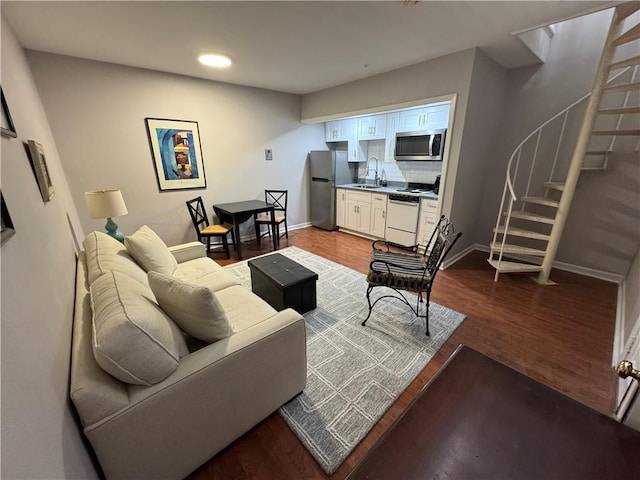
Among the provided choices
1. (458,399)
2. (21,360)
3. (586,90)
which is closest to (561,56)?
(586,90)

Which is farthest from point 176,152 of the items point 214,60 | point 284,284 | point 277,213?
point 284,284

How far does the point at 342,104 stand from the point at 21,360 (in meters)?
4.33

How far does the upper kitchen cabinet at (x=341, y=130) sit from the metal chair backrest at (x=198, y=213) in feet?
9.54

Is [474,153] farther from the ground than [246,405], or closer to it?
farther from the ground

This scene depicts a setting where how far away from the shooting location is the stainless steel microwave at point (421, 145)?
12.1ft

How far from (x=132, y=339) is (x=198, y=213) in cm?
327

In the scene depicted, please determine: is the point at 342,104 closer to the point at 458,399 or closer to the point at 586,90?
the point at 586,90

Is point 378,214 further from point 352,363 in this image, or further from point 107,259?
point 107,259

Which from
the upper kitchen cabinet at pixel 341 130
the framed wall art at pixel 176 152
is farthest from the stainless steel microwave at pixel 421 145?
the framed wall art at pixel 176 152

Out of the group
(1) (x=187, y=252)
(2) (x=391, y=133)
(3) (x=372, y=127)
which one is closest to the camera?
(1) (x=187, y=252)

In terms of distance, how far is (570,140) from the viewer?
3.13 metres

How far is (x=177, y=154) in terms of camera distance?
362cm

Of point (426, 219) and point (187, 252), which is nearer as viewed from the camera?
point (187, 252)

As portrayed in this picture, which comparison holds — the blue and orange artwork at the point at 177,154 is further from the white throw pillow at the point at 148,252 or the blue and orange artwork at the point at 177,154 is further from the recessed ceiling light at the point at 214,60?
the white throw pillow at the point at 148,252
